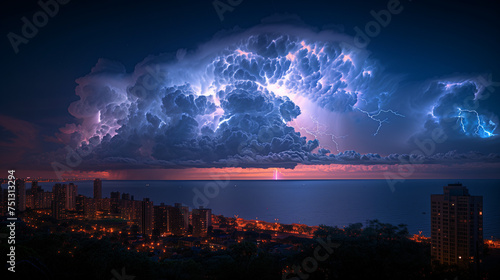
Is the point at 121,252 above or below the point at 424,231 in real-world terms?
above

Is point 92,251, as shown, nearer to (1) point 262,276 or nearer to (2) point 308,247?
(1) point 262,276

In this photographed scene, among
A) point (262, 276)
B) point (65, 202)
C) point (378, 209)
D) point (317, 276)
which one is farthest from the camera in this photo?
point (378, 209)

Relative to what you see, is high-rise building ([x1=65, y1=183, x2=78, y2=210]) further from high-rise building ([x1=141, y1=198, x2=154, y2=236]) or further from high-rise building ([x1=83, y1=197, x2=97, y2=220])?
high-rise building ([x1=141, y1=198, x2=154, y2=236])

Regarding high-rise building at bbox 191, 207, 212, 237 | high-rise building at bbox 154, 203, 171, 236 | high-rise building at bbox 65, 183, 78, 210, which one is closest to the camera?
high-rise building at bbox 191, 207, 212, 237

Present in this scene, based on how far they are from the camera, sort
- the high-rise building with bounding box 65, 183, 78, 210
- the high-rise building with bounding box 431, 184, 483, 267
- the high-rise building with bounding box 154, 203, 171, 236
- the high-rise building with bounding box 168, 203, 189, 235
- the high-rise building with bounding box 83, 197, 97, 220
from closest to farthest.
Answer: the high-rise building with bounding box 431, 184, 483, 267 → the high-rise building with bounding box 168, 203, 189, 235 → the high-rise building with bounding box 154, 203, 171, 236 → the high-rise building with bounding box 83, 197, 97, 220 → the high-rise building with bounding box 65, 183, 78, 210

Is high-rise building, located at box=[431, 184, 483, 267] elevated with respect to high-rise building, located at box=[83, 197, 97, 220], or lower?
elevated

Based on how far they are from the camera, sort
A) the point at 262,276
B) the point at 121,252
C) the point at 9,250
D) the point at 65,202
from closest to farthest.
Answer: the point at 9,250 → the point at 262,276 → the point at 121,252 → the point at 65,202

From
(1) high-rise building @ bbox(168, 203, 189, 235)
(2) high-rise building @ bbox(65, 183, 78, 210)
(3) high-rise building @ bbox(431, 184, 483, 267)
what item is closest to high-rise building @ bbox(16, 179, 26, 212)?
(2) high-rise building @ bbox(65, 183, 78, 210)

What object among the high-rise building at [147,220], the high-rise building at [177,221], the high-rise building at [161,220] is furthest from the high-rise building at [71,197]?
the high-rise building at [177,221]

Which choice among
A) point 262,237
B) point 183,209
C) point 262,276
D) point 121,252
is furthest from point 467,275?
point 183,209
